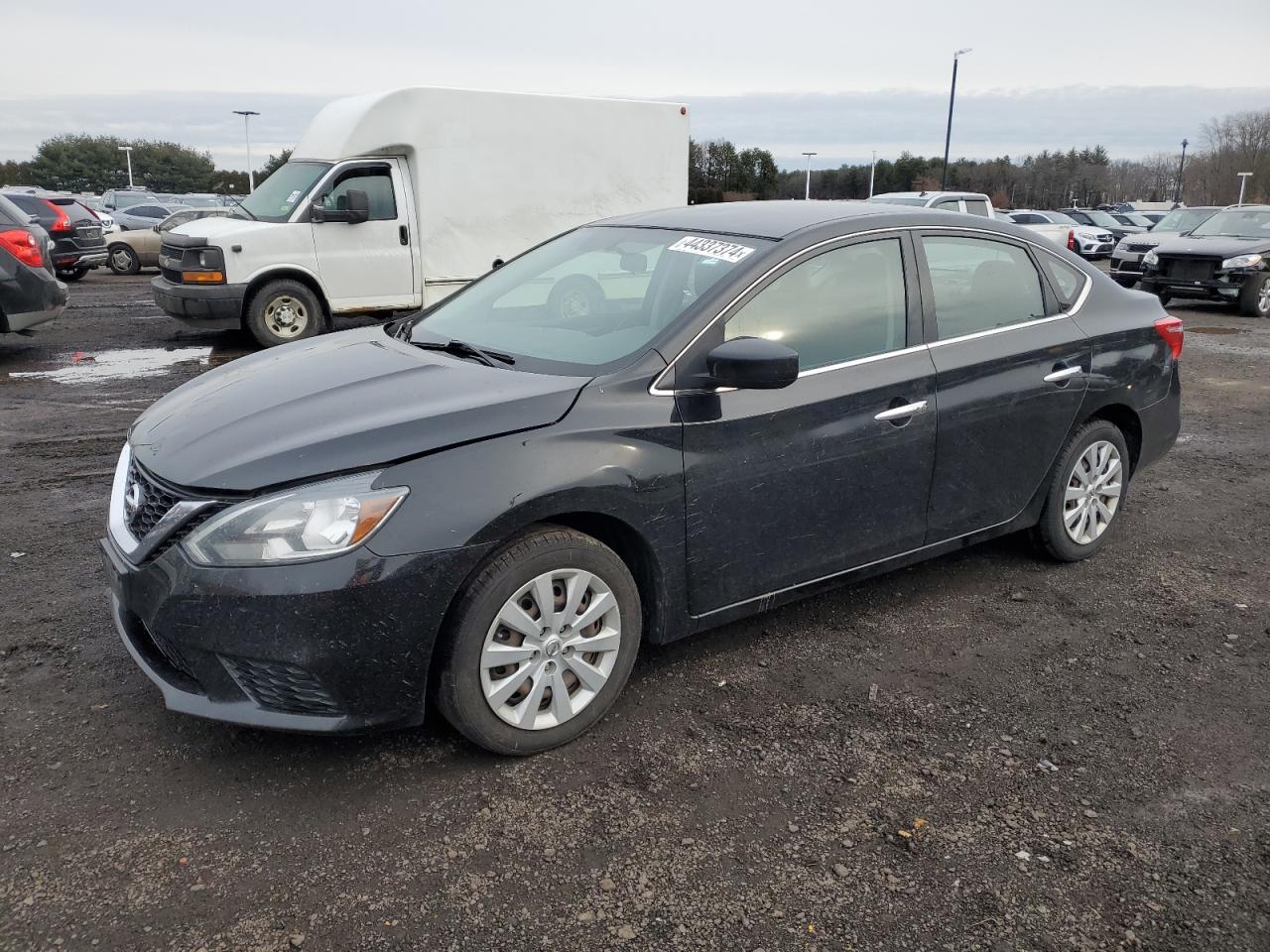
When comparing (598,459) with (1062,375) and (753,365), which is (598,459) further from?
(1062,375)

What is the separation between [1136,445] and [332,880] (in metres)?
4.12

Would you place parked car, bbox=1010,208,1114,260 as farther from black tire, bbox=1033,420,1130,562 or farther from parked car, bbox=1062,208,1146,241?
black tire, bbox=1033,420,1130,562

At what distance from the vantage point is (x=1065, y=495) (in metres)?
4.53

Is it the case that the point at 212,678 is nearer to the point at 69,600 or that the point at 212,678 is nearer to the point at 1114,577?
the point at 69,600

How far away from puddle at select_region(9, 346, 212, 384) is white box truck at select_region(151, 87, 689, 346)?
0.49 m

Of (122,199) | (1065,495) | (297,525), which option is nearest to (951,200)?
(1065,495)

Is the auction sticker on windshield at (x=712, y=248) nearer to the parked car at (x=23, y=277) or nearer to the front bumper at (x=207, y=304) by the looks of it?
the front bumper at (x=207, y=304)

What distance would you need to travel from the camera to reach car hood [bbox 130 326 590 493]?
282 centimetres

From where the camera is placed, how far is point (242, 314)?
1062 centimetres

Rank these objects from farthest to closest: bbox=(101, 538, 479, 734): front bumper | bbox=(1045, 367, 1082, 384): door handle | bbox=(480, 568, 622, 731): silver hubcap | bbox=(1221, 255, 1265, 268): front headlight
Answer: bbox=(1221, 255, 1265, 268): front headlight < bbox=(1045, 367, 1082, 384): door handle < bbox=(480, 568, 622, 731): silver hubcap < bbox=(101, 538, 479, 734): front bumper

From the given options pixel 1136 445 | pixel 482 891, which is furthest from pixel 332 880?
pixel 1136 445

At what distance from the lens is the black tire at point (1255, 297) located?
14.5 m

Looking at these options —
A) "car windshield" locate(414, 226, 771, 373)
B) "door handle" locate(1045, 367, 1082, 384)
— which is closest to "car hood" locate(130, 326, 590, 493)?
"car windshield" locate(414, 226, 771, 373)

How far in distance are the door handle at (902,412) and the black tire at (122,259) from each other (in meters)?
22.1
